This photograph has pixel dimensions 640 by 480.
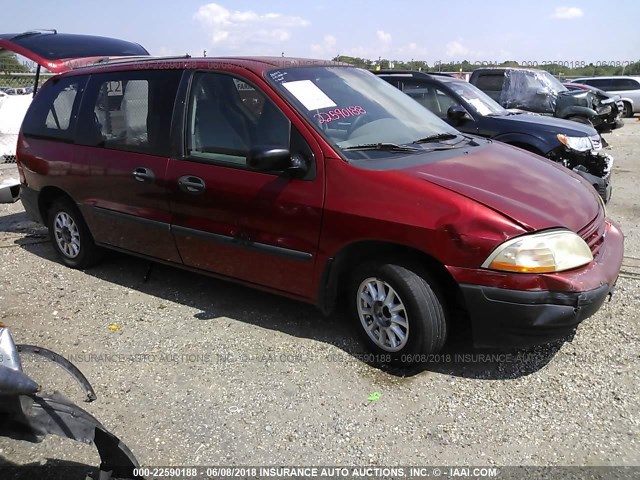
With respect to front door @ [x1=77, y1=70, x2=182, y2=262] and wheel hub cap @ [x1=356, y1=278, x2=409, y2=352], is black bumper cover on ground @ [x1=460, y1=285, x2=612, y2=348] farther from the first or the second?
front door @ [x1=77, y1=70, x2=182, y2=262]

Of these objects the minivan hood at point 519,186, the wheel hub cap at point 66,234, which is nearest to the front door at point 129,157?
the wheel hub cap at point 66,234

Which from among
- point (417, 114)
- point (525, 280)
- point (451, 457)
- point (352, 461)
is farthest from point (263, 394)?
point (417, 114)

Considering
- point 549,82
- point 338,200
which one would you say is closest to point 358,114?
point 338,200

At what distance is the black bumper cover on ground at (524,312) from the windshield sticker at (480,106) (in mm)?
4969

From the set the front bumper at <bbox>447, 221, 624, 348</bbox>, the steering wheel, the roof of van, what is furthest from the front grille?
the roof of van

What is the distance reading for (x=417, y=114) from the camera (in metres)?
4.18

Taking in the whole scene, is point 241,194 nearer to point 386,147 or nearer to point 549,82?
point 386,147

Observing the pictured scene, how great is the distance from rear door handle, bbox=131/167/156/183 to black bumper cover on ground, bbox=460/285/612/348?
2.41 m

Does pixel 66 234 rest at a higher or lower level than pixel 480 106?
lower

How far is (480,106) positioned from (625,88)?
18.4 metres

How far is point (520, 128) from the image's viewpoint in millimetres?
7117

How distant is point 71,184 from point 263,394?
9.07 ft

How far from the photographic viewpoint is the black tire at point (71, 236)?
4.98 meters

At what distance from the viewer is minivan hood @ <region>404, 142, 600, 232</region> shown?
3008mm
